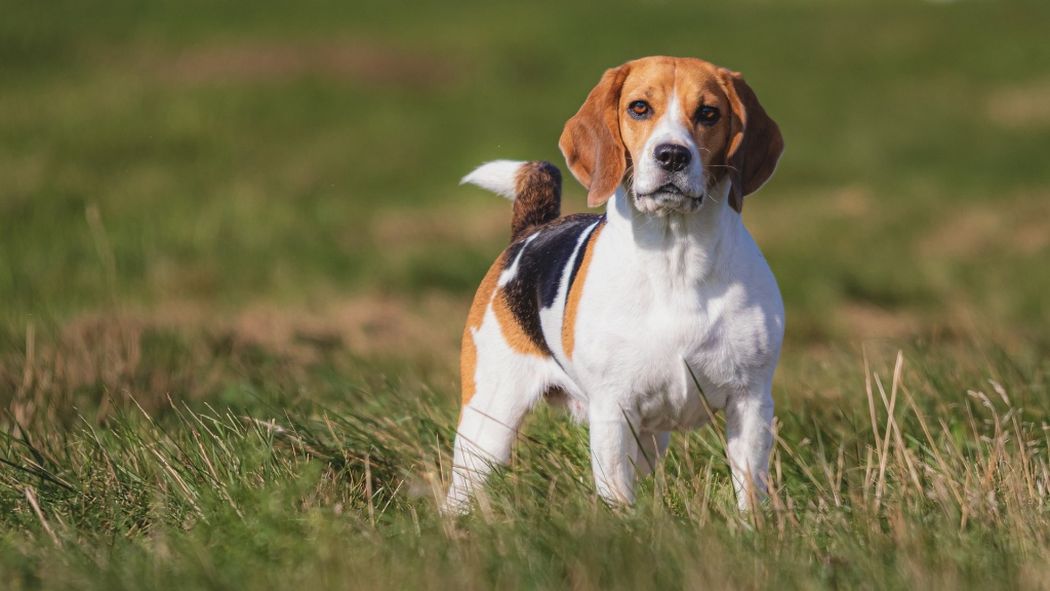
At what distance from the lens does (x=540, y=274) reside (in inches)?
181

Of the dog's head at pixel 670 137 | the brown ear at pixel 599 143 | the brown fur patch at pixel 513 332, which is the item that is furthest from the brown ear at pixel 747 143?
the brown fur patch at pixel 513 332

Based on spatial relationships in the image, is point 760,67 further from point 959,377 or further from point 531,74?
point 959,377

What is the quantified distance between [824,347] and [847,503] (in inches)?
177

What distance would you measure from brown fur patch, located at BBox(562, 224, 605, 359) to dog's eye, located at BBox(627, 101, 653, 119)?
1.47ft

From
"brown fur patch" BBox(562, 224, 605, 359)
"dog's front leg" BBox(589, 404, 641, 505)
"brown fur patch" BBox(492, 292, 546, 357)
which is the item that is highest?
"brown fur patch" BBox(562, 224, 605, 359)

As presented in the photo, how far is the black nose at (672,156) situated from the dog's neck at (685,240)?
7.4 inches

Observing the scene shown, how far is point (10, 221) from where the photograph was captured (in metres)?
11.3

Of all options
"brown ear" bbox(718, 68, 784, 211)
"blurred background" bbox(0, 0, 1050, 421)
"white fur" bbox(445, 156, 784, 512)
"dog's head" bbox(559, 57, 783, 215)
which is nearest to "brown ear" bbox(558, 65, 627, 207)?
"dog's head" bbox(559, 57, 783, 215)

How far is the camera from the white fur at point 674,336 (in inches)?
156

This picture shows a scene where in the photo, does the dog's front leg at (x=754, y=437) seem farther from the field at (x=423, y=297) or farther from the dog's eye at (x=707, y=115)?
the dog's eye at (x=707, y=115)

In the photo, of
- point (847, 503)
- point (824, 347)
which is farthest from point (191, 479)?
point (824, 347)

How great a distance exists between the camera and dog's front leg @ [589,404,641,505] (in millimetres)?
4090

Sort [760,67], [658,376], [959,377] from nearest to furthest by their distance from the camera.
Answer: [658,376] < [959,377] < [760,67]

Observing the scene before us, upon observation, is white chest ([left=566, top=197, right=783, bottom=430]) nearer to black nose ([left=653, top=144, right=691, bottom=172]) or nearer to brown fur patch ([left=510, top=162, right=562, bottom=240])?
black nose ([left=653, top=144, right=691, bottom=172])
